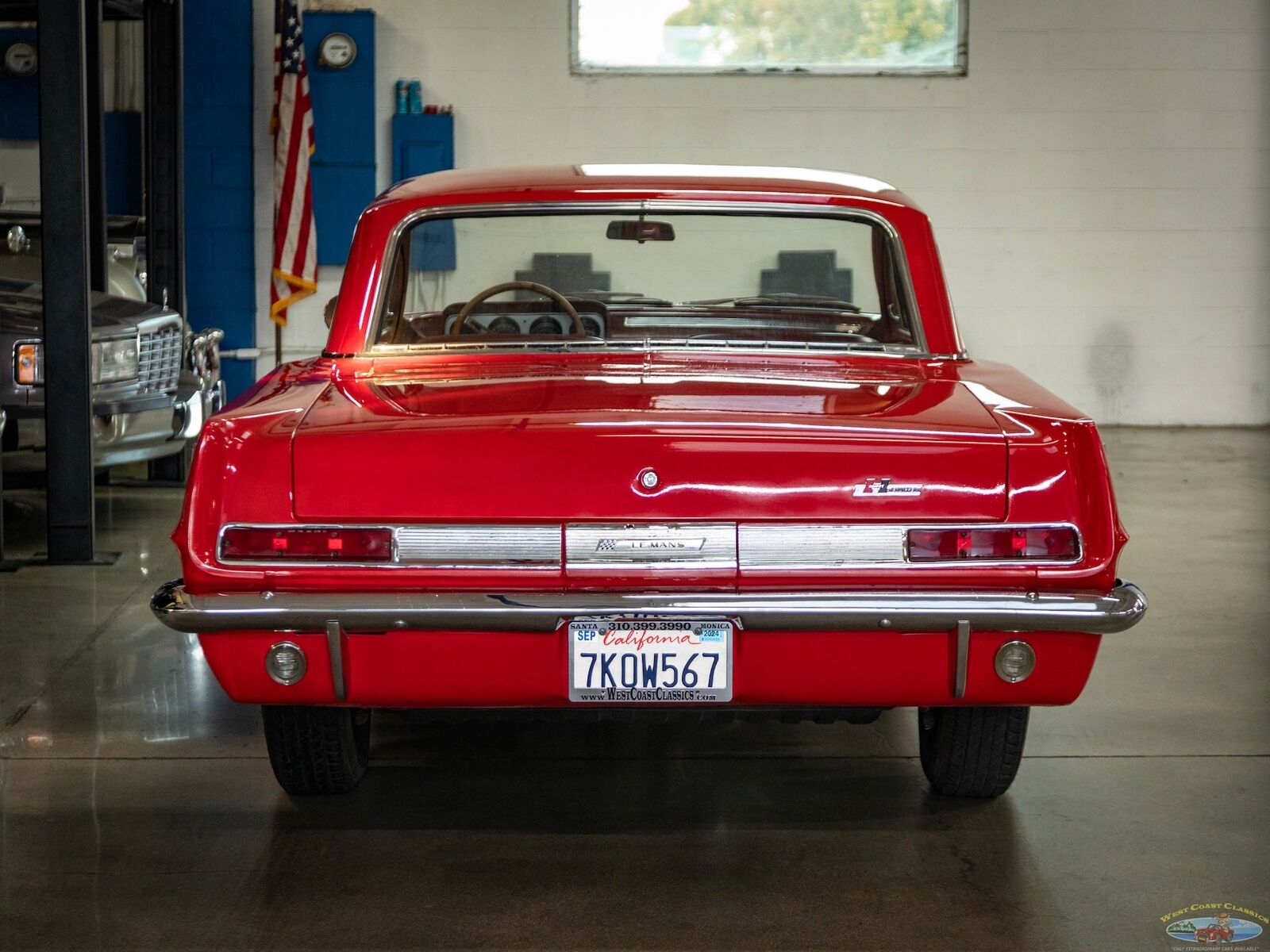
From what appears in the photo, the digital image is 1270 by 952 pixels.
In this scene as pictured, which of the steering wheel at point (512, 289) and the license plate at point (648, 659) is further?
the steering wheel at point (512, 289)

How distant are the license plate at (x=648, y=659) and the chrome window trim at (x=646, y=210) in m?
1.01

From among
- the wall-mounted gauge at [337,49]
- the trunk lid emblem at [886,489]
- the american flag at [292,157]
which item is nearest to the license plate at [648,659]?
the trunk lid emblem at [886,489]

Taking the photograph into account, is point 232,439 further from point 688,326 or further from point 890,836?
point 890,836

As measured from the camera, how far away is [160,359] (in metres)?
7.60

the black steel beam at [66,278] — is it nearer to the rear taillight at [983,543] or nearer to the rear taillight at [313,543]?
the rear taillight at [313,543]

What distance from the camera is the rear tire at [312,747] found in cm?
336

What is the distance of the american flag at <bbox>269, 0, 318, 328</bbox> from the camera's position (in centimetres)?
1140

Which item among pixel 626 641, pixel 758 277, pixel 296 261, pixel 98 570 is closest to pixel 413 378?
pixel 626 641

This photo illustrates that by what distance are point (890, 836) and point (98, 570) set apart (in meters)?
4.15

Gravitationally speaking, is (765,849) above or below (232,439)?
below

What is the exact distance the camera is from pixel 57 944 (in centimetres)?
281

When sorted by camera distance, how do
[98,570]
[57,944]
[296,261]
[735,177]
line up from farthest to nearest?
[296,261]
[98,570]
[735,177]
[57,944]

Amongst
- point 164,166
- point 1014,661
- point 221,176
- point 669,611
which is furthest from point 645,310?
point 221,176

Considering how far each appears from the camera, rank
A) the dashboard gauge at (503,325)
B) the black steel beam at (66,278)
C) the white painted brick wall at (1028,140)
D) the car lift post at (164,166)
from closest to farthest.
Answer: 1. the dashboard gauge at (503,325)
2. the black steel beam at (66,278)
3. the car lift post at (164,166)
4. the white painted brick wall at (1028,140)
